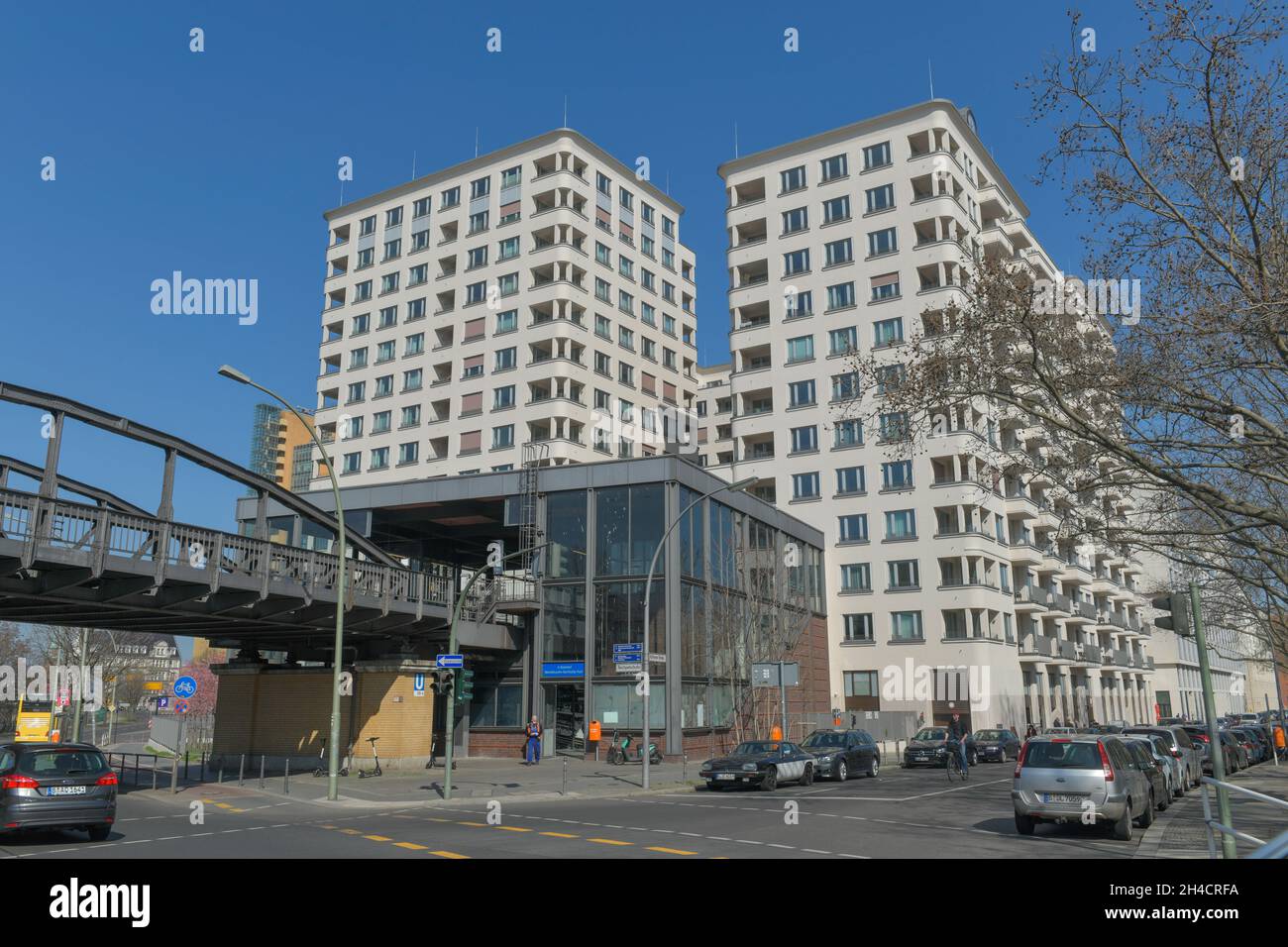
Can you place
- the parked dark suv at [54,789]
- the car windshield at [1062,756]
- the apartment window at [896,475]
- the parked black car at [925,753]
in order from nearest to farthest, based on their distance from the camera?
the parked dark suv at [54,789] < the car windshield at [1062,756] < the parked black car at [925,753] < the apartment window at [896,475]

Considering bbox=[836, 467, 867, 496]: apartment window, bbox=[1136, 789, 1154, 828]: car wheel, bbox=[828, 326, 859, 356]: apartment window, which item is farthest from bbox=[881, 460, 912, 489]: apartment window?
bbox=[1136, 789, 1154, 828]: car wheel

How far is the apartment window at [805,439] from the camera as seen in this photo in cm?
5600

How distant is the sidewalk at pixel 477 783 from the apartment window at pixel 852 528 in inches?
940

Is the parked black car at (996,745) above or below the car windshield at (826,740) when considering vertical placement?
below

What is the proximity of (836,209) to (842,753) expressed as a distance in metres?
39.7

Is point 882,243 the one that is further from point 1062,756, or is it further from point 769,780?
point 1062,756

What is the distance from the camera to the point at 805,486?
56125 millimetres

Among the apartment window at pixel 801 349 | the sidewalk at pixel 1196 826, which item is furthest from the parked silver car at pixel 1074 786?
the apartment window at pixel 801 349

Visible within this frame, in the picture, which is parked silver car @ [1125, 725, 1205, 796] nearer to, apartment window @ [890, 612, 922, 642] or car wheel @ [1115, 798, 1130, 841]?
car wheel @ [1115, 798, 1130, 841]

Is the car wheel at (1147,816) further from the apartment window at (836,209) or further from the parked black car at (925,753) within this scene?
the apartment window at (836,209)
